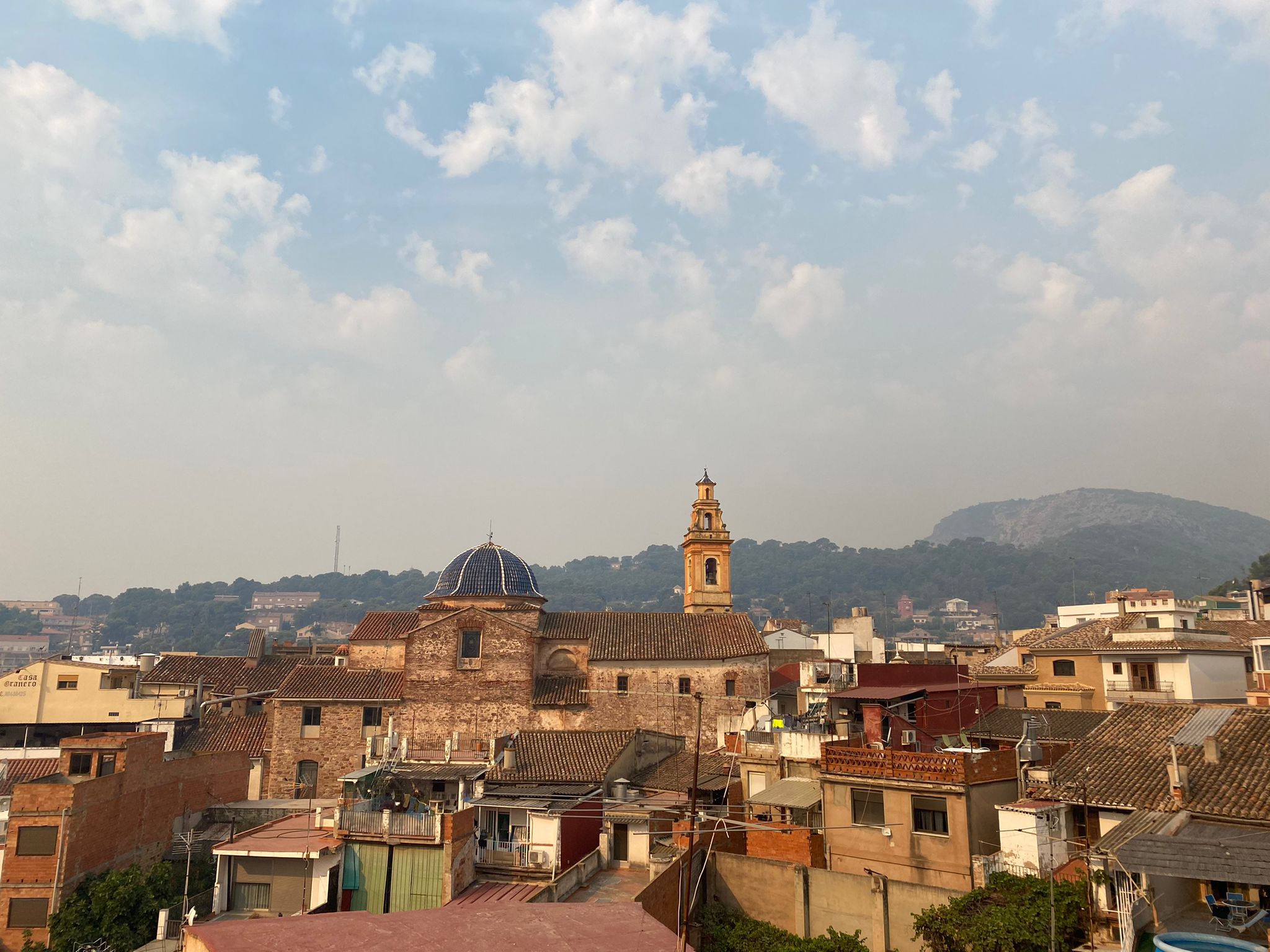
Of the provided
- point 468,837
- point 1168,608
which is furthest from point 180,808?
point 1168,608

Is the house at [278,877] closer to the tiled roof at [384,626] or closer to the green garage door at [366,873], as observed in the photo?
the green garage door at [366,873]

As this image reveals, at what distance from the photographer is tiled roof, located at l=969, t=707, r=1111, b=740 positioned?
2677 cm

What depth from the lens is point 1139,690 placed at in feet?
104

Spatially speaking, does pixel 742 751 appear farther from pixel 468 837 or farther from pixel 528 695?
pixel 528 695

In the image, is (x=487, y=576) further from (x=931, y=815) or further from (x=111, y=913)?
(x=931, y=815)

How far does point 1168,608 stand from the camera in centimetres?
3847

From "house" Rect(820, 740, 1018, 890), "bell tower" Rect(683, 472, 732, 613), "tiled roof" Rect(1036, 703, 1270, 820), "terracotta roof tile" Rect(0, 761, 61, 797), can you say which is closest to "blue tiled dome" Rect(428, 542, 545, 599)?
"bell tower" Rect(683, 472, 732, 613)

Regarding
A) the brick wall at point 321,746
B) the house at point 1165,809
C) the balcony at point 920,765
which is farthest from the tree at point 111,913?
the house at point 1165,809

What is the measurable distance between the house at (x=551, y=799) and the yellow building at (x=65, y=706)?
20225mm

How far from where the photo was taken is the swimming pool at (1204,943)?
1132 cm

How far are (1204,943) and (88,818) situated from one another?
28.4 m

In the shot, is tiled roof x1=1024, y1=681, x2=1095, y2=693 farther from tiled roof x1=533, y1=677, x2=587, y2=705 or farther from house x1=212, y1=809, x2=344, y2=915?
house x1=212, y1=809, x2=344, y2=915

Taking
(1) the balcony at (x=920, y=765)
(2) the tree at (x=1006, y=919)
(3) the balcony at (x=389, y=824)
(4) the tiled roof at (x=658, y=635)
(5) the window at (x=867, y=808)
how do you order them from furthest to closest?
1. (4) the tiled roof at (x=658, y=635)
2. (3) the balcony at (x=389, y=824)
3. (5) the window at (x=867, y=808)
4. (1) the balcony at (x=920, y=765)
5. (2) the tree at (x=1006, y=919)

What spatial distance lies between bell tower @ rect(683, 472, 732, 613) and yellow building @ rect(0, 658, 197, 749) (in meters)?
29.2
